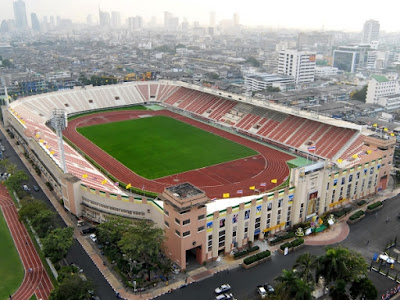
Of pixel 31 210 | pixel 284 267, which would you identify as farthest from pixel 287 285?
pixel 31 210

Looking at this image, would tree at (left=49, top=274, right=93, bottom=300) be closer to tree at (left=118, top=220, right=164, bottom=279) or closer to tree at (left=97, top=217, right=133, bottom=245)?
tree at (left=118, top=220, right=164, bottom=279)

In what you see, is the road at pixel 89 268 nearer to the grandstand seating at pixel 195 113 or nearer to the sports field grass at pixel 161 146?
the grandstand seating at pixel 195 113

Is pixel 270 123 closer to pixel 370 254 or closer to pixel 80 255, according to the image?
pixel 370 254

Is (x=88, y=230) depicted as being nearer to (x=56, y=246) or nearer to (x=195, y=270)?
(x=56, y=246)

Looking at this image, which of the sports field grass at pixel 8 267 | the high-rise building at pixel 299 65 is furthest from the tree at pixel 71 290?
A: the high-rise building at pixel 299 65

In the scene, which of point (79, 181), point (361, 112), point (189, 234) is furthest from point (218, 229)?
point (361, 112)

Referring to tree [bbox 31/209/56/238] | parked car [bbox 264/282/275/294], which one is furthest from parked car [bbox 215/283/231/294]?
tree [bbox 31/209/56/238]
